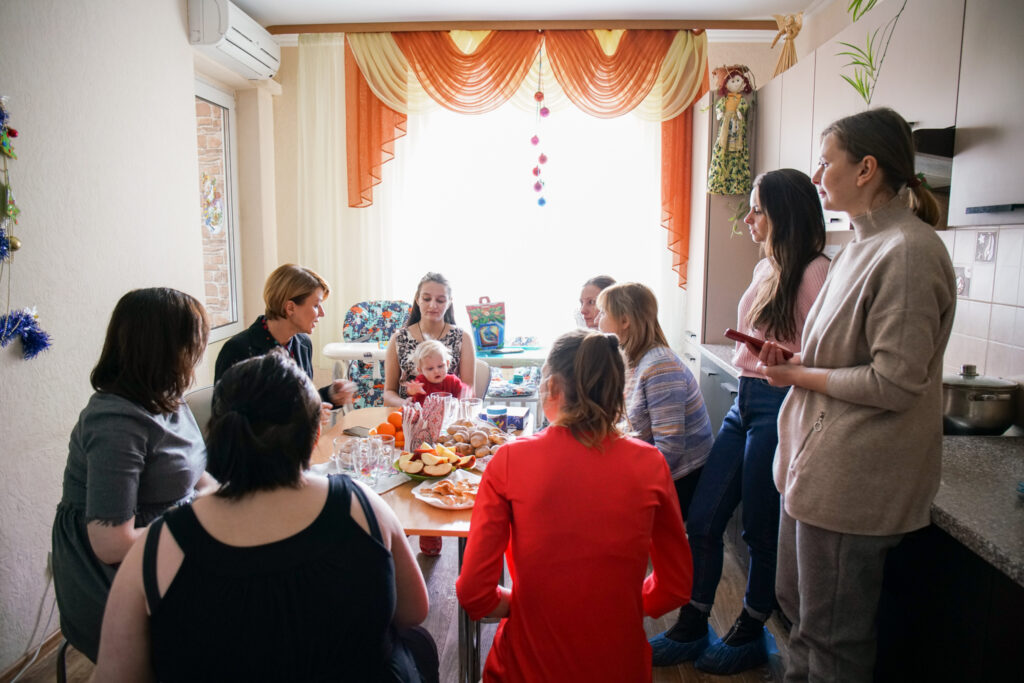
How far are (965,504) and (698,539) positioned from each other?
0.89 metres

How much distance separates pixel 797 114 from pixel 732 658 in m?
2.25

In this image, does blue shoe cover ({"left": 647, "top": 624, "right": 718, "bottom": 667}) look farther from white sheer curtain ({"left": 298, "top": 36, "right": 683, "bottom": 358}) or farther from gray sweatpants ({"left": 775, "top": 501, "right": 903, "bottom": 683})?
white sheer curtain ({"left": 298, "top": 36, "right": 683, "bottom": 358})

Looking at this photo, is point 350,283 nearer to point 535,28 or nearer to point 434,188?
point 434,188

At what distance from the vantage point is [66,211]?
2.45 meters

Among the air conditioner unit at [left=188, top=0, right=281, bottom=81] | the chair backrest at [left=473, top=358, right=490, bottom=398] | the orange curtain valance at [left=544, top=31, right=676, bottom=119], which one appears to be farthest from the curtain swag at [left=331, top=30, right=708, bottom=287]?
the chair backrest at [left=473, top=358, right=490, bottom=398]

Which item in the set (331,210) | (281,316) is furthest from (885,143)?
(331,210)

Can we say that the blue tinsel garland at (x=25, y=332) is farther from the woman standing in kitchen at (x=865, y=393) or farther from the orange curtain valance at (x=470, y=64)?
the orange curtain valance at (x=470, y=64)

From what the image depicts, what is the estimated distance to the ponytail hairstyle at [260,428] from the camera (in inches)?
40.6

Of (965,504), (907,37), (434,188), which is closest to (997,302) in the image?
(907,37)

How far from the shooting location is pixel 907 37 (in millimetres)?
2031

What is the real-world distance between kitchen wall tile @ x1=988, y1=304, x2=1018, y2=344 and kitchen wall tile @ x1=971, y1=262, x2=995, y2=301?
62mm

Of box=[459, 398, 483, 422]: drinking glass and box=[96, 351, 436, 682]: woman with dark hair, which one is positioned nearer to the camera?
box=[96, 351, 436, 682]: woman with dark hair

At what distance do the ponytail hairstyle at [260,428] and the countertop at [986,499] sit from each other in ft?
4.05

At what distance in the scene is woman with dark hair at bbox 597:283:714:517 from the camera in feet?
6.45
